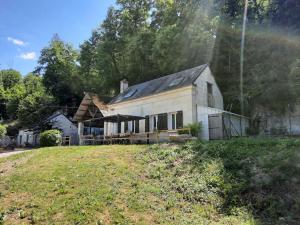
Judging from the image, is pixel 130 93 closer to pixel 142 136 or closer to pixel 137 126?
pixel 137 126

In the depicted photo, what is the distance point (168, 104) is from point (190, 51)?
859 cm

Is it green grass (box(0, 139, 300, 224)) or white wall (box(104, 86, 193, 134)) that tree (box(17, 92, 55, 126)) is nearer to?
white wall (box(104, 86, 193, 134))

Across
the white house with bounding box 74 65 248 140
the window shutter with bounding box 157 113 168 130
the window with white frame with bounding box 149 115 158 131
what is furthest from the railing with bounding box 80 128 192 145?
the window with white frame with bounding box 149 115 158 131

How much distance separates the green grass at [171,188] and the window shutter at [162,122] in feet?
26.6

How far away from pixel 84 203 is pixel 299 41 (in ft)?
69.5

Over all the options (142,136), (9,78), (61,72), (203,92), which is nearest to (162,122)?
(142,136)

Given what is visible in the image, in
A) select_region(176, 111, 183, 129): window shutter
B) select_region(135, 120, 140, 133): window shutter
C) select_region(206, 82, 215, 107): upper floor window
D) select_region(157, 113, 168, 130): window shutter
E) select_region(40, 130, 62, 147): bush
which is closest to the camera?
select_region(176, 111, 183, 129): window shutter

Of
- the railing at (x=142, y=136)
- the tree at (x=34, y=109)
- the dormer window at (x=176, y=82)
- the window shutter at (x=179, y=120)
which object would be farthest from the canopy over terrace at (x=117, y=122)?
the tree at (x=34, y=109)

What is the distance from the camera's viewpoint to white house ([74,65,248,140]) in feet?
65.5

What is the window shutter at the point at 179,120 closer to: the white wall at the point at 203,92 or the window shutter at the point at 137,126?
the white wall at the point at 203,92

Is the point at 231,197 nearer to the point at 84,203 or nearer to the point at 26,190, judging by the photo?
the point at 84,203

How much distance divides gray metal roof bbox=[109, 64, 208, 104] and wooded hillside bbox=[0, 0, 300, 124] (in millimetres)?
4285

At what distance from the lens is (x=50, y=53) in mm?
50969

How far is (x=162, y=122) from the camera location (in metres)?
21.5
